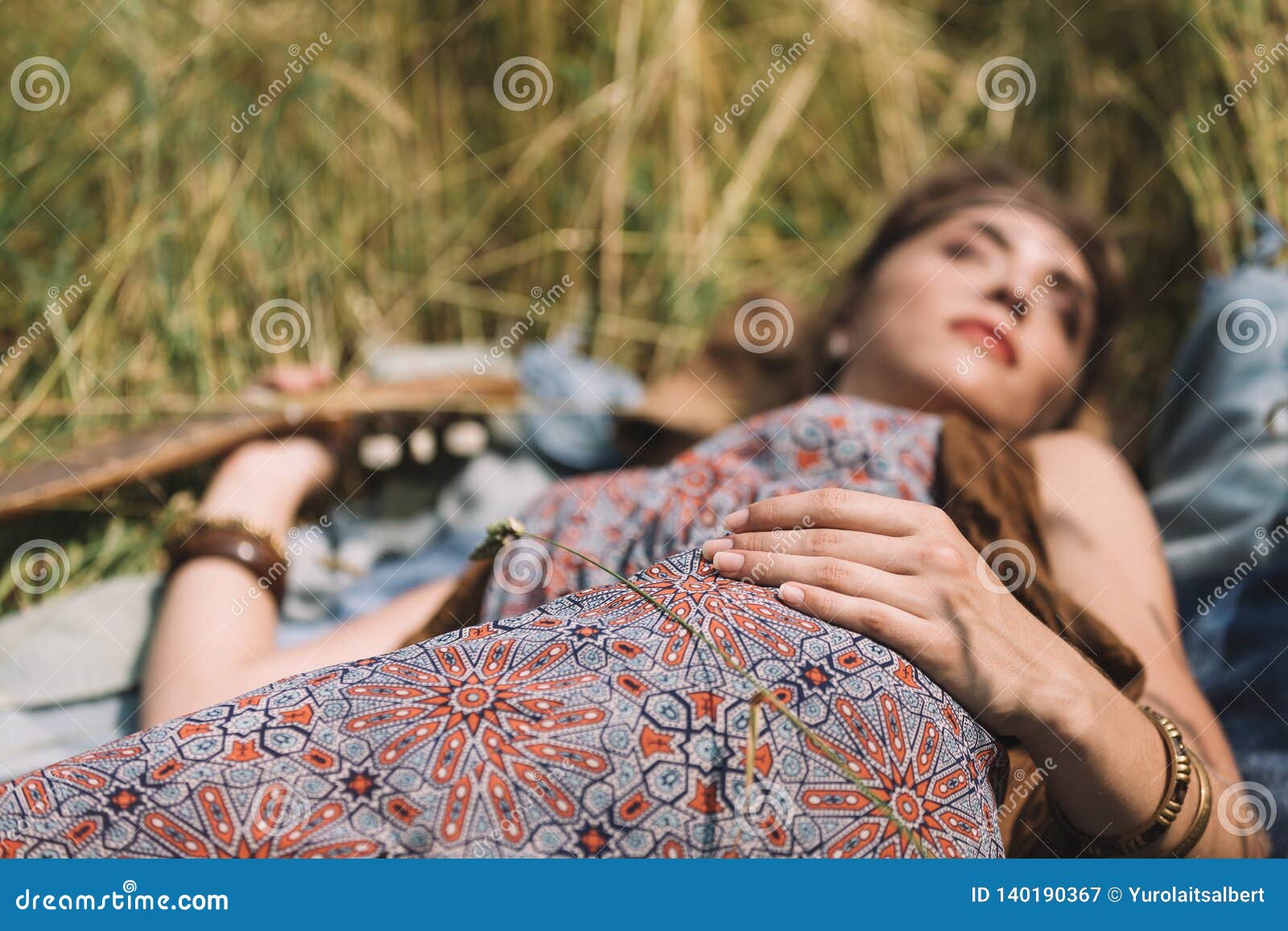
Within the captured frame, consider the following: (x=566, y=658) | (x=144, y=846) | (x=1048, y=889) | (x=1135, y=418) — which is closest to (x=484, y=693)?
(x=566, y=658)

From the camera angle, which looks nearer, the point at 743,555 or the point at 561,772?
the point at 561,772

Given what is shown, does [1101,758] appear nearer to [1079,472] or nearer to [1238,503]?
[1079,472]

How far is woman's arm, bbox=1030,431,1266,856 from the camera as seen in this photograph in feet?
2.85

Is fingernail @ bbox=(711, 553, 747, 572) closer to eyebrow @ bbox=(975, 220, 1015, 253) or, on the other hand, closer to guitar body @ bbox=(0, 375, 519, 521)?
eyebrow @ bbox=(975, 220, 1015, 253)

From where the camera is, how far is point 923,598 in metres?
0.83

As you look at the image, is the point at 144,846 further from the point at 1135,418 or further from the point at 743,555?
the point at 1135,418

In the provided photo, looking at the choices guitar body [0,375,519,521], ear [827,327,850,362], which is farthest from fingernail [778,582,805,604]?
guitar body [0,375,519,521]

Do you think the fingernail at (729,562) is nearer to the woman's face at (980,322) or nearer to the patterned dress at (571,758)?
the patterned dress at (571,758)

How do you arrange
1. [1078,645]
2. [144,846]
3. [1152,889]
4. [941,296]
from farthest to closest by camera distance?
[941,296] → [1078,645] → [1152,889] → [144,846]

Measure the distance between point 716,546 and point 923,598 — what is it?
185 mm

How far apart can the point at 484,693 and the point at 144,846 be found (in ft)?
0.82

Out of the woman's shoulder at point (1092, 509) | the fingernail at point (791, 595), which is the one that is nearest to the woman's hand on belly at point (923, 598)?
the fingernail at point (791, 595)

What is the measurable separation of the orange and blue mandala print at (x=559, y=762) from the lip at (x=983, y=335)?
0.56 metres

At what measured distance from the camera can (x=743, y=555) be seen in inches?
34.4
